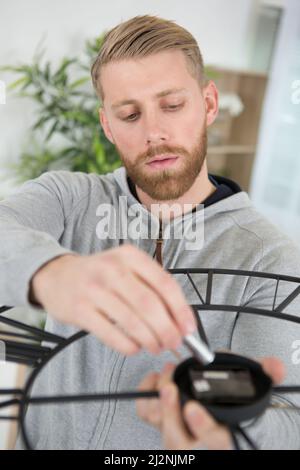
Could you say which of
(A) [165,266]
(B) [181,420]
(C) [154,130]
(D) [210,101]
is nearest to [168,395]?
(B) [181,420]

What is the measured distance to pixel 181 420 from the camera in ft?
1.39

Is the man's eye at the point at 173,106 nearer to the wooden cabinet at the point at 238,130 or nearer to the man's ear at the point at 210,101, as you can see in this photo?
the man's ear at the point at 210,101

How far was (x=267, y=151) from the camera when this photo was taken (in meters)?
4.48

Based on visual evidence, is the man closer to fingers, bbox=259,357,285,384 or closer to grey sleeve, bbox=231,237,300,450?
grey sleeve, bbox=231,237,300,450

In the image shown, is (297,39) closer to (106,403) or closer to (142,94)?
(142,94)

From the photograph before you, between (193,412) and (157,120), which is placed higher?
(157,120)

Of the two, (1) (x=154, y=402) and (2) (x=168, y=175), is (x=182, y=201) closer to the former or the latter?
(2) (x=168, y=175)

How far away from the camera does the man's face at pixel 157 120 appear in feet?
3.41

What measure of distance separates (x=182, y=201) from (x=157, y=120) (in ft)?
0.77

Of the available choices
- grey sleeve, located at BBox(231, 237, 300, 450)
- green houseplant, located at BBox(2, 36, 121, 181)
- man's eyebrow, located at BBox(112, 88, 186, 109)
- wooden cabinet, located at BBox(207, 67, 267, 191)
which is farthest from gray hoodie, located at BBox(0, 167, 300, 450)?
wooden cabinet, located at BBox(207, 67, 267, 191)

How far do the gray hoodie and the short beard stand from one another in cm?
5

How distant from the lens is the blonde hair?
1.04 m

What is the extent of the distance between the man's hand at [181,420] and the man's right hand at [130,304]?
4 centimetres
